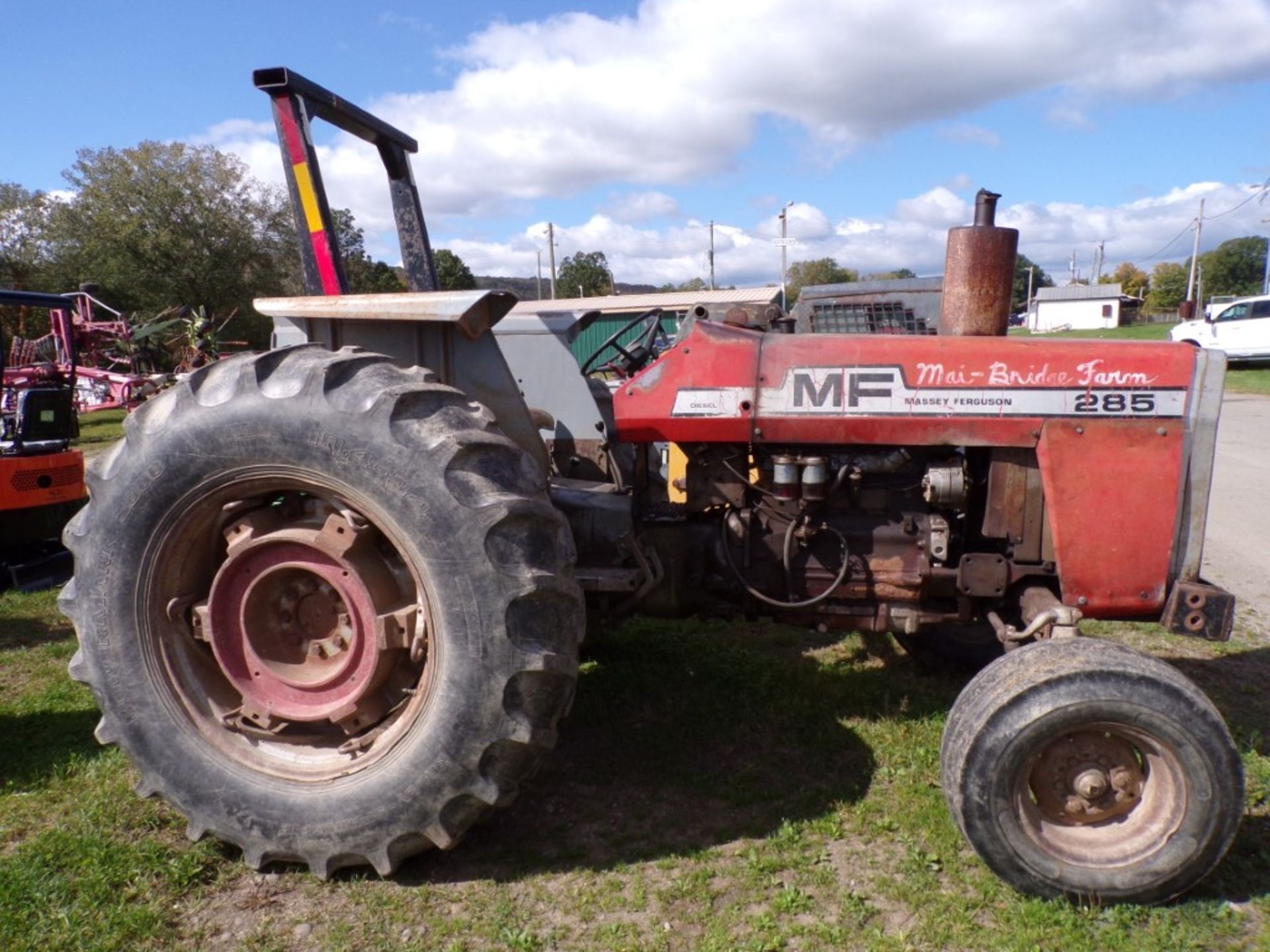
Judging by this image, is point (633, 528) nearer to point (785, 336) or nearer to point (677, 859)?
point (785, 336)

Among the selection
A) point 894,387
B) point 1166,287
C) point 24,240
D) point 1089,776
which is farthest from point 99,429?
point 1166,287

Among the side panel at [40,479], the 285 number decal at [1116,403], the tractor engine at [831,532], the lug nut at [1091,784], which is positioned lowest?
the lug nut at [1091,784]

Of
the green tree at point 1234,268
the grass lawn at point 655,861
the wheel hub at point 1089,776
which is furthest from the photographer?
the green tree at point 1234,268

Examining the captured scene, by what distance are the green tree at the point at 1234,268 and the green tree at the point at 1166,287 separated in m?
1.52

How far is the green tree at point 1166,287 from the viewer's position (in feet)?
244

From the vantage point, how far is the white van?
21.2 m

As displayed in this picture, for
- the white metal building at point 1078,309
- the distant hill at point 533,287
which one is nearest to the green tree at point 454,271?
the distant hill at point 533,287

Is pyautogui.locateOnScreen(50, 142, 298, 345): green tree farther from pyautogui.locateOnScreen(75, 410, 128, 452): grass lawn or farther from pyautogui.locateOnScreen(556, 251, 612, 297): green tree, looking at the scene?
pyautogui.locateOnScreen(556, 251, 612, 297): green tree

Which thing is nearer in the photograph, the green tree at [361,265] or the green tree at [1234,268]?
the green tree at [361,265]

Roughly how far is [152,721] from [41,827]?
685 mm

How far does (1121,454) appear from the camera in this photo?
9.20 feet

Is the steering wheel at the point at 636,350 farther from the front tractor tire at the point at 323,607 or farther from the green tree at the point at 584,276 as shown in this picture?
the green tree at the point at 584,276

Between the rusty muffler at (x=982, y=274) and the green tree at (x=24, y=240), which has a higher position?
the green tree at (x=24, y=240)

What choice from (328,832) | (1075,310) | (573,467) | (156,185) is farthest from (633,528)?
(1075,310)
